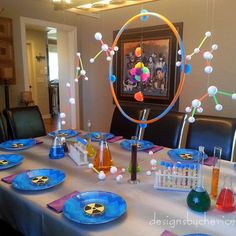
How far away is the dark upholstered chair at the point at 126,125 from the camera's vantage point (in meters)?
2.35

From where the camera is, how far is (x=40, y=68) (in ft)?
21.1

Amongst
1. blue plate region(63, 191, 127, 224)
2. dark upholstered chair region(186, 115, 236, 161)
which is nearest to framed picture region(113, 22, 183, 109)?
dark upholstered chair region(186, 115, 236, 161)

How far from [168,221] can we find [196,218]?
11cm

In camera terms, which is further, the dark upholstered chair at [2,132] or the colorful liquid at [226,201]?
the dark upholstered chair at [2,132]

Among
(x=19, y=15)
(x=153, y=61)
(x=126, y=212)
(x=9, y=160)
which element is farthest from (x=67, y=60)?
(x=126, y=212)

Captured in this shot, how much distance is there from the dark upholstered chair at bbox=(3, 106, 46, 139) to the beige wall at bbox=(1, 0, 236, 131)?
3.96ft

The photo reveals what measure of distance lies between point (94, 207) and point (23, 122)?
1.61 meters

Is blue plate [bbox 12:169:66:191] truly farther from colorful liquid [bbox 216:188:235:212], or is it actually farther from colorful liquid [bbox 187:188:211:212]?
colorful liquid [bbox 216:188:235:212]

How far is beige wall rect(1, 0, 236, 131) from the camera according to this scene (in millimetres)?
2643

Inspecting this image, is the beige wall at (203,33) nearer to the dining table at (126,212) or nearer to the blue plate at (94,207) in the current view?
the dining table at (126,212)

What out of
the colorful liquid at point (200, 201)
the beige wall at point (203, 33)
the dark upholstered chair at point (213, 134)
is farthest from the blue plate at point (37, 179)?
the beige wall at point (203, 33)

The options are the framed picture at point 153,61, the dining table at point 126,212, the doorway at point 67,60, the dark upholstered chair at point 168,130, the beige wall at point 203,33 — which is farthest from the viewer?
the doorway at point 67,60

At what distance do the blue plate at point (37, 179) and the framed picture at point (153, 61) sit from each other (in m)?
1.83

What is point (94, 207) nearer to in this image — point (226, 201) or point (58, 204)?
point (58, 204)
